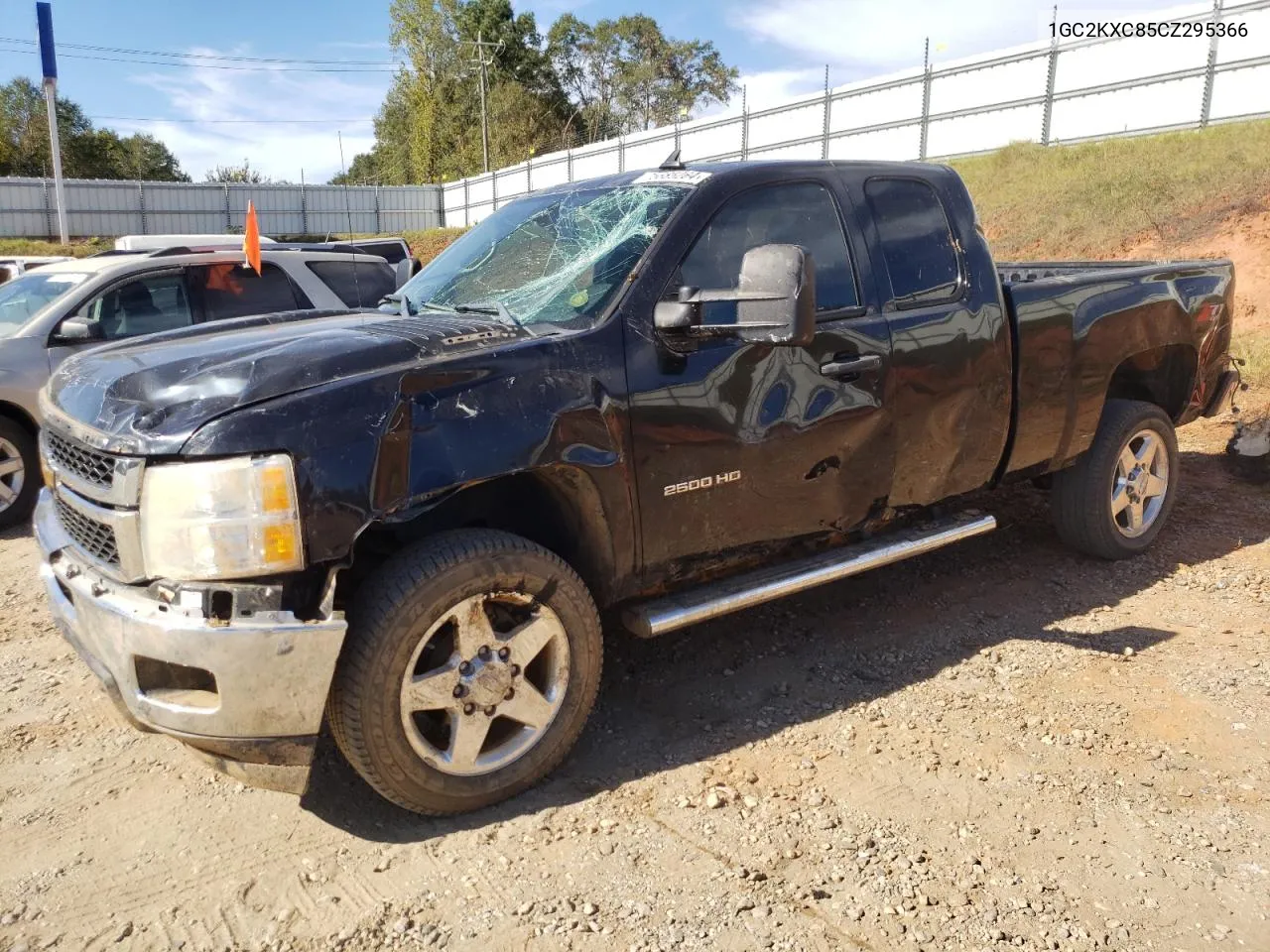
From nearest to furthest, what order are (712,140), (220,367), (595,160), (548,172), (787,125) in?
(220,367), (787,125), (712,140), (595,160), (548,172)

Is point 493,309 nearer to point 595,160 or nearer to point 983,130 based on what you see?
point 983,130

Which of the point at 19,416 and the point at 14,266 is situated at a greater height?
the point at 14,266

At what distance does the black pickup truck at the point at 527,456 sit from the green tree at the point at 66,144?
187 feet

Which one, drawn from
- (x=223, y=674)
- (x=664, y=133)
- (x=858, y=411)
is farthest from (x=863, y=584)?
(x=664, y=133)

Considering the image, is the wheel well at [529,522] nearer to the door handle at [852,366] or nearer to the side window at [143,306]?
the door handle at [852,366]

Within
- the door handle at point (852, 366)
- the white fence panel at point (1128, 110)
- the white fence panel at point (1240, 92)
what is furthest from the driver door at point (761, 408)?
the white fence panel at point (1128, 110)

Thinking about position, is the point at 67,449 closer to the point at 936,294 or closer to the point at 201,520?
the point at 201,520

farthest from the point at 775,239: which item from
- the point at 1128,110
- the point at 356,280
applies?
the point at 1128,110

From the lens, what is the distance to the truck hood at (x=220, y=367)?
271 cm

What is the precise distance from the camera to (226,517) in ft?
8.53

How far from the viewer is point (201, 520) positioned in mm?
2607

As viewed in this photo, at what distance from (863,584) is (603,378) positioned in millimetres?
2351

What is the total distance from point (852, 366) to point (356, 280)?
17.5 feet

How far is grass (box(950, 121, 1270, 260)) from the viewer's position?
1515 centimetres
